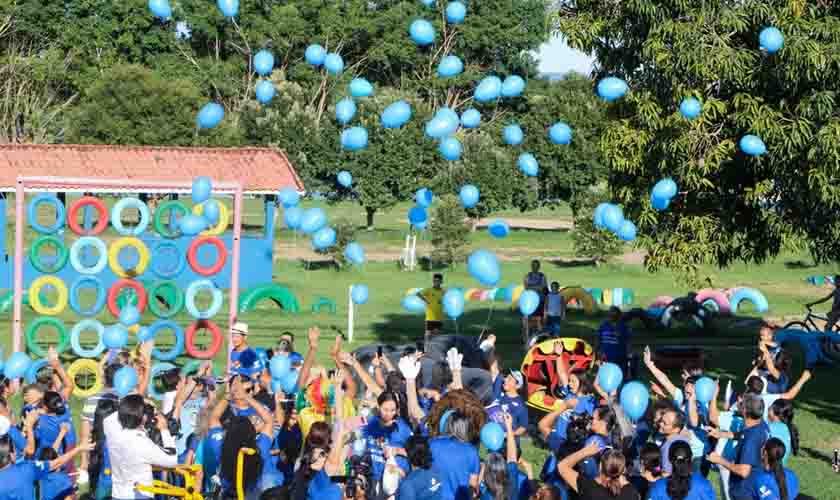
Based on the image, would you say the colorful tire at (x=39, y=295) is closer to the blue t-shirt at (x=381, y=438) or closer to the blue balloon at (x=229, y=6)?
the blue balloon at (x=229, y=6)

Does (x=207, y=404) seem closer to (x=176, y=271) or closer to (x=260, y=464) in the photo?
(x=260, y=464)

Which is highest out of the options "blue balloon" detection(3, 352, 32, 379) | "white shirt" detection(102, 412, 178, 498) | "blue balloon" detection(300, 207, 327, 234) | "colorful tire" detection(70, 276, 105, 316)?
"blue balloon" detection(300, 207, 327, 234)

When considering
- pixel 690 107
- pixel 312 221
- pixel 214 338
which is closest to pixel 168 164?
pixel 214 338

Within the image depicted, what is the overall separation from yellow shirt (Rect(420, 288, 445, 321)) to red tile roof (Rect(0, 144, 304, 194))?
357 inches

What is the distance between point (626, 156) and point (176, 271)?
644 centimetres

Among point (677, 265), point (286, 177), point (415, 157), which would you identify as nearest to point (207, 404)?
point (677, 265)

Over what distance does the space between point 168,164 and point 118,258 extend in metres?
11.5

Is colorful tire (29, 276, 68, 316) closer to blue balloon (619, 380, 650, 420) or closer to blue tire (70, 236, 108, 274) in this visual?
blue tire (70, 236, 108, 274)

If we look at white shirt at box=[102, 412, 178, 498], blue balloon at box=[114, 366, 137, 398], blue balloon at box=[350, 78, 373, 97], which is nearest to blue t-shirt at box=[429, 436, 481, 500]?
white shirt at box=[102, 412, 178, 498]

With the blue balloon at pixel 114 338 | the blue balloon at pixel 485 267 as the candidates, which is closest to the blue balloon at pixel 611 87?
the blue balloon at pixel 485 267

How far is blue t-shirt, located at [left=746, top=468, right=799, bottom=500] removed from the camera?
9188 millimetres

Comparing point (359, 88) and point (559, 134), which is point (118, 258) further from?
point (559, 134)

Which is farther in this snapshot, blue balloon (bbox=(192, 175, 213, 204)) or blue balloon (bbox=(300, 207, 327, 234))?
blue balloon (bbox=(192, 175, 213, 204))

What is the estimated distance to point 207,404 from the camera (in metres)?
11.1
